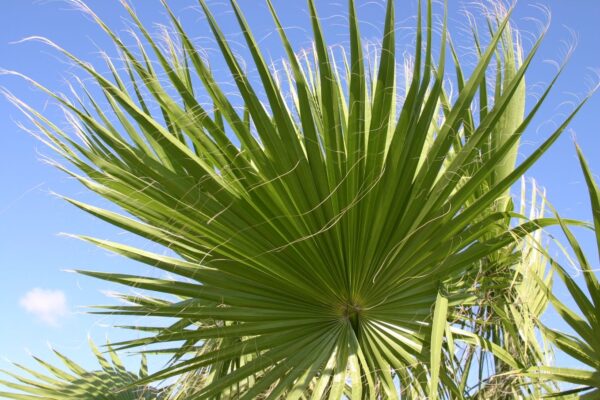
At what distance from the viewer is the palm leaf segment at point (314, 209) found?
2.01 meters

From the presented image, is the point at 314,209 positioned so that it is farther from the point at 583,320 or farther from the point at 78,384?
the point at 78,384

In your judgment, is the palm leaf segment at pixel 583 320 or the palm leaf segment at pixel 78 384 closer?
the palm leaf segment at pixel 583 320

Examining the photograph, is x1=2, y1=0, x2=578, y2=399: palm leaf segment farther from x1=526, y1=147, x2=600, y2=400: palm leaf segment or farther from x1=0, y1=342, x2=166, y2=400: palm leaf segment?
x1=0, y1=342, x2=166, y2=400: palm leaf segment

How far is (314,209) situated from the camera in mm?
2041

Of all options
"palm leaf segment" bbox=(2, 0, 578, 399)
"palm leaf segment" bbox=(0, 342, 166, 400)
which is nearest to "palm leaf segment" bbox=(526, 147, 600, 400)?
"palm leaf segment" bbox=(2, 0, 578, 399)

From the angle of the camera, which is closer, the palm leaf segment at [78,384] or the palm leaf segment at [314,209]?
the palm leaf segment at [314,209]

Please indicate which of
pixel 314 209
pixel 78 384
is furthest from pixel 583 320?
pixel 78 384

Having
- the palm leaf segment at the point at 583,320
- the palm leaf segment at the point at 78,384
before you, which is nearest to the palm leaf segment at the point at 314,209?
the palm leaf segment at the point at 583,320

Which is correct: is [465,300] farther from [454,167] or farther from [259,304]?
[259,304]

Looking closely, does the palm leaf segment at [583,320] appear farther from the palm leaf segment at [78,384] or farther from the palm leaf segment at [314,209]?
the palm leaf segment at [78,384]

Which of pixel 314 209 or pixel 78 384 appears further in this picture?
pixel 78 384

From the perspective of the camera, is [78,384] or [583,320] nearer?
[583,320]

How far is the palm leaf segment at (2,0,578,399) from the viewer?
79.0 inches

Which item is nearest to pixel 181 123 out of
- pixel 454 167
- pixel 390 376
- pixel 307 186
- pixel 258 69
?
pixel 258 69
